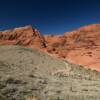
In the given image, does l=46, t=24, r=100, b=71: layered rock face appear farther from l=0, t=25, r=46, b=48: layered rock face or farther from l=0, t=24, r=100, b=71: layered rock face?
l=0, t=25, r=46, b=48: layered rock face

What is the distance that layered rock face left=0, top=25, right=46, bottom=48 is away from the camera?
51.7m

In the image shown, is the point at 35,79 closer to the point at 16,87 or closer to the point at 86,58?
the point at 16,87

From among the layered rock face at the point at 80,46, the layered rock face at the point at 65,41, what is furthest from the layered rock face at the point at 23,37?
the layered rock face at the point at 80,46

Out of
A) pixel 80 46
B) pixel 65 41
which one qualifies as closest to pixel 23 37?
pixel 65 41

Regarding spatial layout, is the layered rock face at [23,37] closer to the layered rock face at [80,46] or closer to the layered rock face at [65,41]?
the layered rock face at [65,41]

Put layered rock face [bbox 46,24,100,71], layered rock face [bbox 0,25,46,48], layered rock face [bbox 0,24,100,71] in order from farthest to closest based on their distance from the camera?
layered rock face [bbox 0,25,46,48]
layered rock face [bbox 0,24,100,71]
layered rock face [bbox 46,24,100,71]

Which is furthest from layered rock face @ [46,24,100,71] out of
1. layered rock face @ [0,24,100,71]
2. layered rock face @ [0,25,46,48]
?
layered rock face @ [0,25,46,48]

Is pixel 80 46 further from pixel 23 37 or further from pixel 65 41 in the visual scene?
pixel 23 37

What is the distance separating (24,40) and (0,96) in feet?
148

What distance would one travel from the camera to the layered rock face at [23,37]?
2034 inches

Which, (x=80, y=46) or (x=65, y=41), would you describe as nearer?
(x=80, y=46)

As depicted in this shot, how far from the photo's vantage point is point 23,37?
54.8 metres

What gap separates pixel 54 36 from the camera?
61031 mm

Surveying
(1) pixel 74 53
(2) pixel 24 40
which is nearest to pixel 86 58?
(1) pixel 74 53
